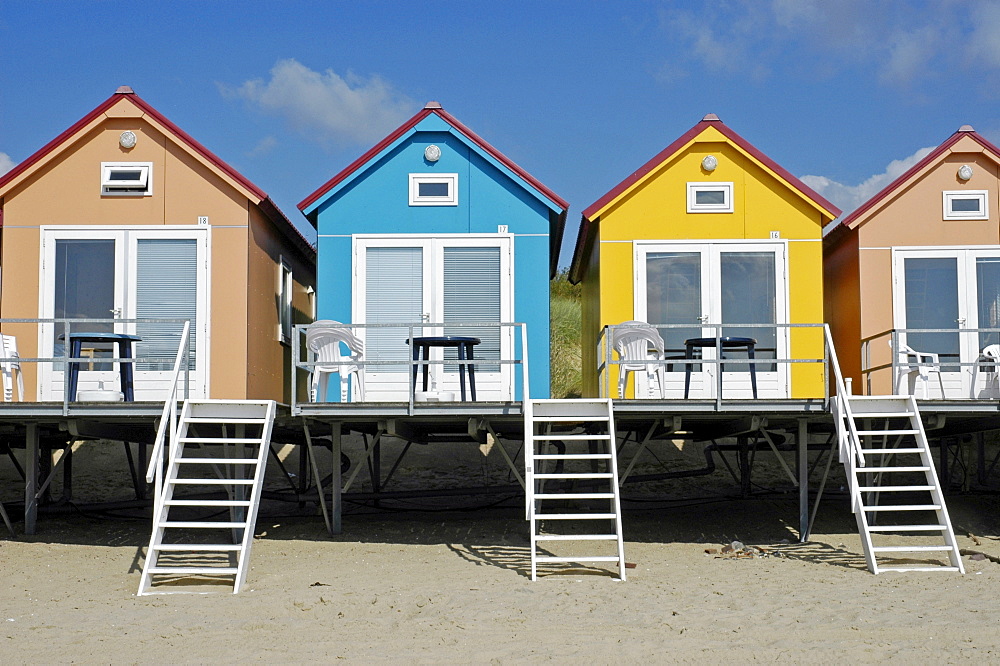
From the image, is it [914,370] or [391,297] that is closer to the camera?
[914,370]

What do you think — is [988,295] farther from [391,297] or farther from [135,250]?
[135,250]

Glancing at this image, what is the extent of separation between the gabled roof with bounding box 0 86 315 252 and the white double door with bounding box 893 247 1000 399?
28.8 feet

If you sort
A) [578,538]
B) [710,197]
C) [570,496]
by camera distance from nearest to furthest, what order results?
[578,538] → [570,496] → [710,197]

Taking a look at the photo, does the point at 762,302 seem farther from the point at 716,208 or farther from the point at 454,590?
the point at 454,590

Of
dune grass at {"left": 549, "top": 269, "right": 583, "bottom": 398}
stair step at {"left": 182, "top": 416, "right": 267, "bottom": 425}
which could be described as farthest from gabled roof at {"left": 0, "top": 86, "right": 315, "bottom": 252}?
dune grass at {"left": 549, "top": 269, "right": 583, "bottom": 398}

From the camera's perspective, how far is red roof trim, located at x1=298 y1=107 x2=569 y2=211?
47.2ft

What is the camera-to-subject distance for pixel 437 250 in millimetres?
14320

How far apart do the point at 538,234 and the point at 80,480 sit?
11170mm

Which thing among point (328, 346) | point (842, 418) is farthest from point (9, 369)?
point (842, 418)

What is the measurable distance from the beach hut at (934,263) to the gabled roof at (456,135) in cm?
425

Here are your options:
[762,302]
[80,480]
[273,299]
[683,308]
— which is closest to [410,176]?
[273,299]

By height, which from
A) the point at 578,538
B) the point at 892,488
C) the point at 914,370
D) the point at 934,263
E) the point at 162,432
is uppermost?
the point at 934,263

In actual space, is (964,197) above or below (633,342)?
above

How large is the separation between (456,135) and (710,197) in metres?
3.52
